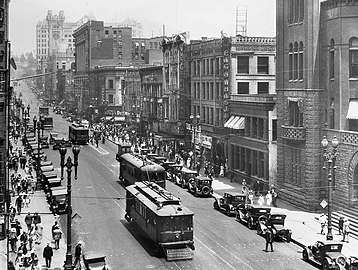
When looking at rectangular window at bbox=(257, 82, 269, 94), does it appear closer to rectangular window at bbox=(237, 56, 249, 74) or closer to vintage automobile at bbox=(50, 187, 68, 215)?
rectangular window at bbox=(237, 56, 249, 74)

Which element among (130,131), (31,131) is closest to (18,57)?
(130,131)

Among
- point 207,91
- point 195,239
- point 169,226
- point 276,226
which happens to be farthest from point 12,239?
point 207,91

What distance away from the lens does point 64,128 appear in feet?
361

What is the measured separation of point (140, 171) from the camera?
4678cm

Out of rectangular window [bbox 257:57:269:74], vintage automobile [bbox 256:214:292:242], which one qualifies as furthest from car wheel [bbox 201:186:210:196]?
rectangular window [bbox 257:57:269:74]

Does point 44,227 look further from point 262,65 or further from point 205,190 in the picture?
point 262,65

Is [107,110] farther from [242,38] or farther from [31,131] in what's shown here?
[242,38]

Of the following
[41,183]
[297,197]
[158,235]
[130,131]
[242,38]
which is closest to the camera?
[158,235]

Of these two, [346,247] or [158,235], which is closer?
A: [158,235]

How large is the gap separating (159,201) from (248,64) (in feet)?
112

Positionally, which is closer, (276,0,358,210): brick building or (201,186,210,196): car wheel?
(276,0,358,210): brick building

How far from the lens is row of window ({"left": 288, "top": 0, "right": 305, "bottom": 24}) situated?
146ft

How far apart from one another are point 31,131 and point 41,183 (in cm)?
4967

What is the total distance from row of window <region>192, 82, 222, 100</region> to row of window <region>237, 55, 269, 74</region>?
2862 mm
